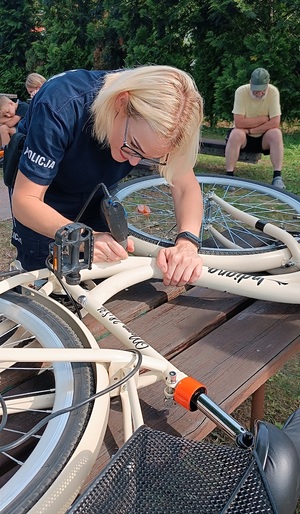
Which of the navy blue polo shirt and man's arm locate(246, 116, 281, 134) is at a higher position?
the navy blue polo shirt

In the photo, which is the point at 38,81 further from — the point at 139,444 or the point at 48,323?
the point at 139,444

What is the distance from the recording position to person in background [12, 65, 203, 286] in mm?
1416

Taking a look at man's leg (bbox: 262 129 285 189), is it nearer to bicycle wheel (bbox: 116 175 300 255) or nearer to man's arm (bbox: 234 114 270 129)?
man's arm (bbox: 234 114 270 129)

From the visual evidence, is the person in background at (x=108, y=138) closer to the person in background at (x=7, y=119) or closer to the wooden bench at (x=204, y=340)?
the wooden bench at (x=204, y=340)

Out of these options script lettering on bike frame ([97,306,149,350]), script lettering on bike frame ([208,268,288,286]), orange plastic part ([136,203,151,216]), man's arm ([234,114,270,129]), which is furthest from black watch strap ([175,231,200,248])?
man's arm ([234,114,270,129])

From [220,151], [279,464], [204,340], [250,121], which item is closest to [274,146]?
[250,121]

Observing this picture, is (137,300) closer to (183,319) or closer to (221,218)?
(183,319)

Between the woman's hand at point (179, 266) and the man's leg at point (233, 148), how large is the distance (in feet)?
12.3

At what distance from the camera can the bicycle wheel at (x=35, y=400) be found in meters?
0.89

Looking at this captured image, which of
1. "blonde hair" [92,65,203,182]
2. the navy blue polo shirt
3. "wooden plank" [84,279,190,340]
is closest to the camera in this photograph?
"blonde hair" [92,65,203,182]

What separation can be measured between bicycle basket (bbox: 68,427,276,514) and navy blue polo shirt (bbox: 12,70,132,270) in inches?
37.8

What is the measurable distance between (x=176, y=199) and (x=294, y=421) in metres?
1.07

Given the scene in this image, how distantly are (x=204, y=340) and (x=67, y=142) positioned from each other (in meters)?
0.76

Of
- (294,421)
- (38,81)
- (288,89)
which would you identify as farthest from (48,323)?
(288,89)
